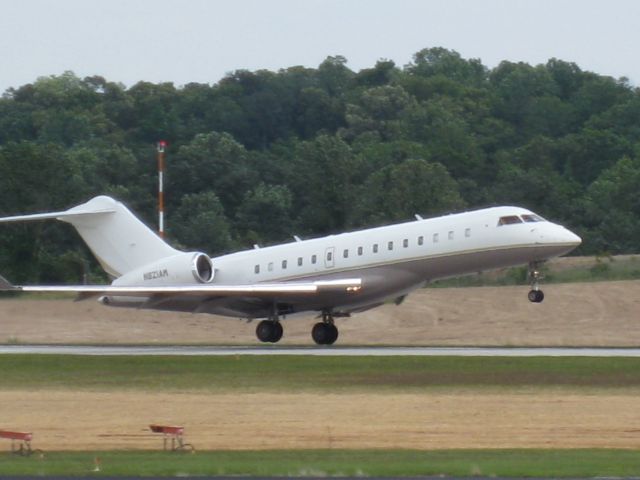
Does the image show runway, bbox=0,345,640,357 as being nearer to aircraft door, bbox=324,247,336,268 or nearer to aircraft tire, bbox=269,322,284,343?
aircraft tire, bbox=269,322,284,343

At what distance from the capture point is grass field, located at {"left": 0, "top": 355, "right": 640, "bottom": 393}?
31.5 metres

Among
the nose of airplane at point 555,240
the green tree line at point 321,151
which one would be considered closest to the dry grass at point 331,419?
the nose of airplane at point 555,240

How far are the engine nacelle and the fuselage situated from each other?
190 mm

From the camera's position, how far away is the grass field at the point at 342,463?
19859 mm

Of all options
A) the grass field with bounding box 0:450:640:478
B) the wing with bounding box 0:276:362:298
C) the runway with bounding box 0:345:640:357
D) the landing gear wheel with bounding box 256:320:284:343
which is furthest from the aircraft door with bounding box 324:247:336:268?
the grass field with bounding box 0:450:640:478

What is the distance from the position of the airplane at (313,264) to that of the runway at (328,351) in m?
1.38

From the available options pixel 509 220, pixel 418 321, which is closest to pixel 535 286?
pixel 509 220

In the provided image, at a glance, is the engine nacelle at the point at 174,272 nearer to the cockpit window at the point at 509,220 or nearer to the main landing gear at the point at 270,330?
the main landing gear at the point at 270,330

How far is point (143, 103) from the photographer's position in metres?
120

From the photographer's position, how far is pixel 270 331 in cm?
4553

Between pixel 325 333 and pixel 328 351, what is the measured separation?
13.5 ft

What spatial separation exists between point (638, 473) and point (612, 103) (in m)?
98.1

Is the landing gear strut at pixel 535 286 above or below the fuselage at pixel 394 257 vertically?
below

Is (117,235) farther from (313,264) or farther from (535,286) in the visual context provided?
(535,286)
